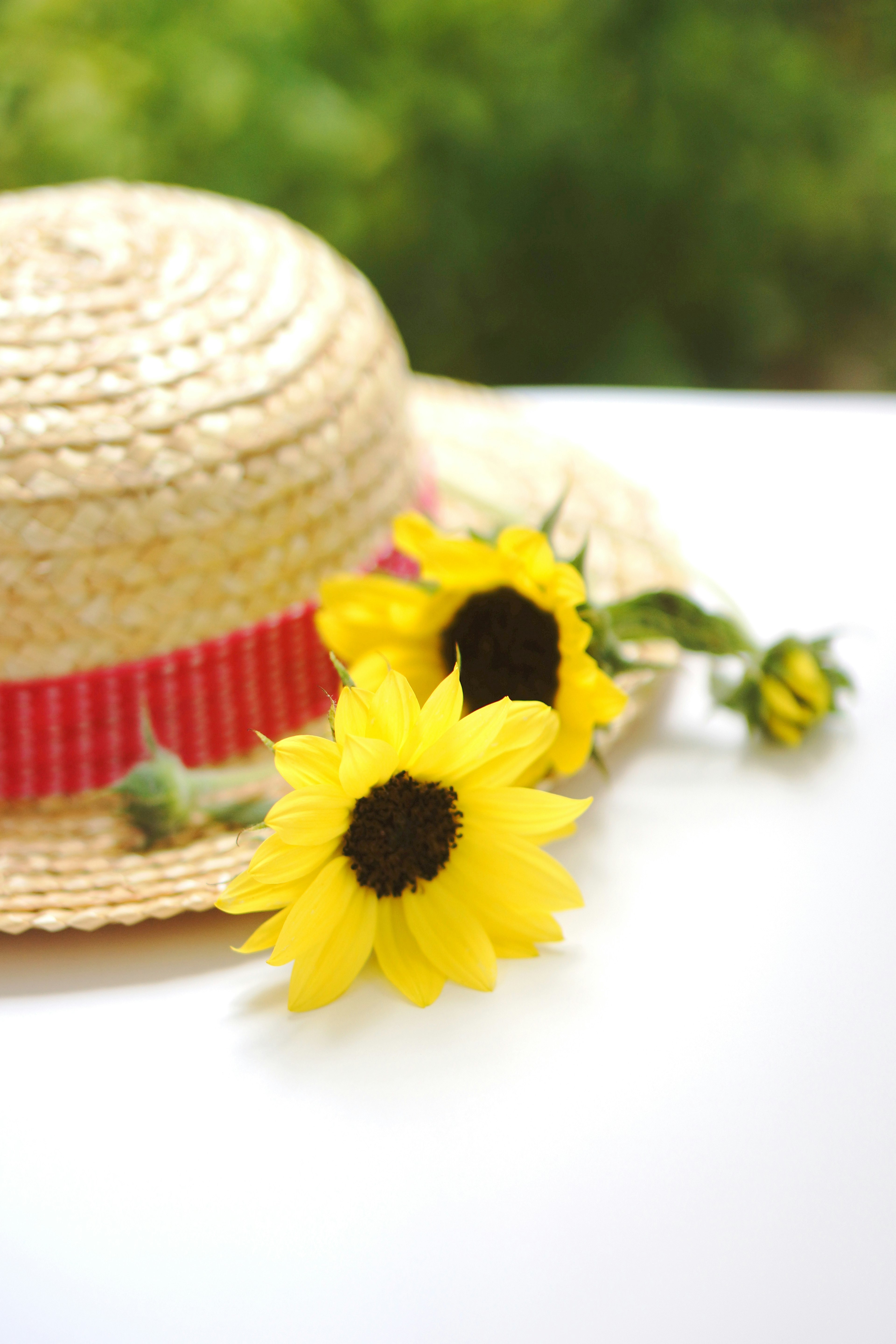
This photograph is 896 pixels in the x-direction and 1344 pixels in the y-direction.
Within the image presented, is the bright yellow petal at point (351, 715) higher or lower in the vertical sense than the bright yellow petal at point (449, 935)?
higher

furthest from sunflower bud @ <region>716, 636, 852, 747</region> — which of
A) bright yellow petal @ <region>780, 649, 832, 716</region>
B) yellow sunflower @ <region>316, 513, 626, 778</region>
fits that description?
yellow sunflower @ <region>316, 513, 626, 778</region>

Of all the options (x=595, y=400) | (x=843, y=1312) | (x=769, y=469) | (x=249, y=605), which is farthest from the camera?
(x=595, y=400)

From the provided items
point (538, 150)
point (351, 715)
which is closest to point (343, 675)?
point (351, 715)

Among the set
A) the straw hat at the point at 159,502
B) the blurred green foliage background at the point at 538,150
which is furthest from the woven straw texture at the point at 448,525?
the blurred green foliage background at the point at 538,150

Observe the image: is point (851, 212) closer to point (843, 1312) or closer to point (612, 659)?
point (612, 659)

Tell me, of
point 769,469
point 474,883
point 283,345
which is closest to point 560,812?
point 474,883

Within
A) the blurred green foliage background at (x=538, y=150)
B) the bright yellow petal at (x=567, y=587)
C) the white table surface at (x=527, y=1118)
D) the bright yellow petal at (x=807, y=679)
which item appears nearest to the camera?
the white table surface at (x=527, y=1118)

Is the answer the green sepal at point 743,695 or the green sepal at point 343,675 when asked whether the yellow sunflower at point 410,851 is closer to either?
the green sepal at point 343,675

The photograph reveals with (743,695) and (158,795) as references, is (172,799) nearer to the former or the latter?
(158,795)
